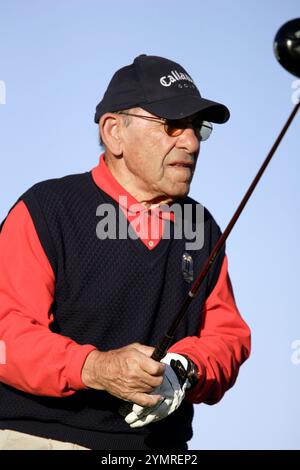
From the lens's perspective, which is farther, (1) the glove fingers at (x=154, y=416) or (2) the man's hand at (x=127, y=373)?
(1) the glove fingers at (x=154, y=416)

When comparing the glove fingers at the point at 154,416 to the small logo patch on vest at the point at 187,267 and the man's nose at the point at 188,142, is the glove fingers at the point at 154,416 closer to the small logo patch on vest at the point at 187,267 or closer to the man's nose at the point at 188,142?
the small logo patch on vest at the point at 187,267

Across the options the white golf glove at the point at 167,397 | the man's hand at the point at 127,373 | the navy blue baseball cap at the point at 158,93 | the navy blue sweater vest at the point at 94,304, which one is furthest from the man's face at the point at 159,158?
the man's hand at the point at 127,373

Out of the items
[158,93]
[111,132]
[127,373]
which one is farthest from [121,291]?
[158,93]

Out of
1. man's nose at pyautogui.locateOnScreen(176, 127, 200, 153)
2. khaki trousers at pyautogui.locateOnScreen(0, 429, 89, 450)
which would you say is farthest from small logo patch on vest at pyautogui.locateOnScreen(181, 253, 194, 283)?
khaki trousers at pyautogui.locateOnScreen(0, 429, 89, 450)

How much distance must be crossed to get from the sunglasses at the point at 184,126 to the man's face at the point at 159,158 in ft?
0.08

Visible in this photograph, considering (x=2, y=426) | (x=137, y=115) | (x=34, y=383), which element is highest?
(x=137, y=115)

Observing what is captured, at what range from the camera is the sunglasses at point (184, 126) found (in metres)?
8.27

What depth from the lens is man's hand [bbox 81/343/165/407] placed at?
6891 millimetres

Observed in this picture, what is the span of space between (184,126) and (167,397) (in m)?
2.04
